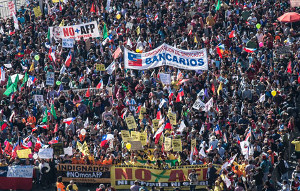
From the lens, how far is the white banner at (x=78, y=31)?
38781 mm

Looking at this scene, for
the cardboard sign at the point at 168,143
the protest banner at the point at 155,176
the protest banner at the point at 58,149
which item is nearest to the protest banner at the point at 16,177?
the protest banner at the point at 58,149

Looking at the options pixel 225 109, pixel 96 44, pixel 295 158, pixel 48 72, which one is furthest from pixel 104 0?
pixel 295 158

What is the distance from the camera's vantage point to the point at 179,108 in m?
31.9

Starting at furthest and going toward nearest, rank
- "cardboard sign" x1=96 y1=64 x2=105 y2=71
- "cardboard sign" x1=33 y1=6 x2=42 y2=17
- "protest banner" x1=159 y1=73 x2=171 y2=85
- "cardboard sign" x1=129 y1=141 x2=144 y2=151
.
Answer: "cardboard sign" x1=33 y1=6 x2=42 y2=17, "cardboard sign" x1=96 y1=64 x2=105 y2=71, "protest banner" x1=159 y1=73 x2=171 y2=85, "cardboard sign" x1=129 y1=141 x2=144 y2=151

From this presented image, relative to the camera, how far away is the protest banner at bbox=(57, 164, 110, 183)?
28859 millimetres

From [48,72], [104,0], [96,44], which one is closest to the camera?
[48,72]

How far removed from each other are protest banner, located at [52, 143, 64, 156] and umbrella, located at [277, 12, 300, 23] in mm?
12313

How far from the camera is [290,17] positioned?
118 feet

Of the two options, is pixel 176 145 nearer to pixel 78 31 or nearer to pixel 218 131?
pixel 218 131

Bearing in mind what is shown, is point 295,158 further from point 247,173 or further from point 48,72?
point 48,72

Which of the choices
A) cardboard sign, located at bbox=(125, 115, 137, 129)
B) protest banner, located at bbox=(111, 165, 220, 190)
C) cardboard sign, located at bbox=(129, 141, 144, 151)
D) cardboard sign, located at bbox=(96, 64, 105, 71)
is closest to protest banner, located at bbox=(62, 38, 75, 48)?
cardboard sign, located at bbox=(96, 64, 105, 71)

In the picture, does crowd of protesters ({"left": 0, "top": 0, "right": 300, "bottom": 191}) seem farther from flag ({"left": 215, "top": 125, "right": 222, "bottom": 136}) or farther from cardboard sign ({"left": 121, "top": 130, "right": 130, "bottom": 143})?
cardboard sign ({"left": 121, "top": 130, "right": 130, "bottom": 143})

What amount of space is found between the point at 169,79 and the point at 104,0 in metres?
12.1

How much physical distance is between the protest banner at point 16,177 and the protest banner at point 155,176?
Result: 3198 mm
